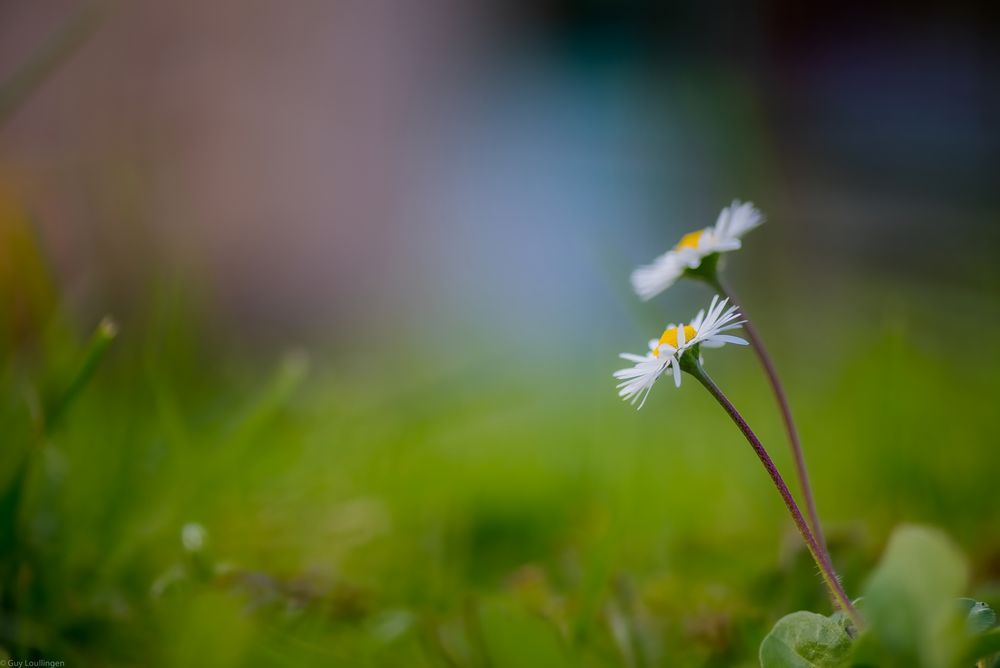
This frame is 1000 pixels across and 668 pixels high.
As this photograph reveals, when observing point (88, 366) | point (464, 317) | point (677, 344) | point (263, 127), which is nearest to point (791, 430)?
point (677, 344)

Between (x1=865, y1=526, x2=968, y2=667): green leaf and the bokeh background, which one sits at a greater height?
the bokeh background

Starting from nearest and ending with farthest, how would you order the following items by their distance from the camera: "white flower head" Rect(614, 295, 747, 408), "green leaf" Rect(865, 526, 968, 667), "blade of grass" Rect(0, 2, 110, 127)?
"green leaf" Rect(865, 526, 968, 667), "white flower head" Rect(614, 295, 747, 408), "blade of grass" Rect(0, 2, 110, 127)

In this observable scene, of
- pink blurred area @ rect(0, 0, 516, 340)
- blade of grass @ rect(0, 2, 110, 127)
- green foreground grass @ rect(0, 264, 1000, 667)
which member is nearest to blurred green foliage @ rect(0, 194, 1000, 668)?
green foreground grass @ rect(0, 264, 1000, 667)

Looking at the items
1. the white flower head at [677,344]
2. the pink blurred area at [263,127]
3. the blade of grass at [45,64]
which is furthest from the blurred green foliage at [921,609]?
the pink blurred area at [263,127]

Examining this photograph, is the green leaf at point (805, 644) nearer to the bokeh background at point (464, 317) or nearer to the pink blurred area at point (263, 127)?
the bokeh background at point (464, 317)

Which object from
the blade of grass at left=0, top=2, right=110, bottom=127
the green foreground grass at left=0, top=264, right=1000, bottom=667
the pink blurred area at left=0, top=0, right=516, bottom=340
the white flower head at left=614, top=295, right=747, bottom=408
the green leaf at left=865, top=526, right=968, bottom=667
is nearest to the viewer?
the green leaf at left=865, top=526, right=968, bottom=667

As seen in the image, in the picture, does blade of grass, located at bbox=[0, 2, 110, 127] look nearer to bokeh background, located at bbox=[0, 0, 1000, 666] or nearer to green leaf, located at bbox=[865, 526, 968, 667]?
bokeh background, located at bbox=[0, 0, 1000, 666]

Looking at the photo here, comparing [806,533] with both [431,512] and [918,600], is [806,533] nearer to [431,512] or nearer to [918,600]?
[918,600]
